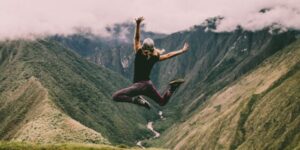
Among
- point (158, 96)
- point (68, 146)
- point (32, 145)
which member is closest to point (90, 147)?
point (68, 146)

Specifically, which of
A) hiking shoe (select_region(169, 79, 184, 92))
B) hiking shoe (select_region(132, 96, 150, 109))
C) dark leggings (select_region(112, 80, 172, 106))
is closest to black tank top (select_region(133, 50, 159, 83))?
dark leggings (select_region(112, 80, 172, 106))

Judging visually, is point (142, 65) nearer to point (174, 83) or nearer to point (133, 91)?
point (133, 91)

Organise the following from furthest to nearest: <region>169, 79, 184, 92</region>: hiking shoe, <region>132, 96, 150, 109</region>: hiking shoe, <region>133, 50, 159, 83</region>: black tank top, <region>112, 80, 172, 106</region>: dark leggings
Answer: <region>169, 79, 184, 92</region>: hiking shoe
<region>132, 96, 150, 109</region>: hiking shoe
<region>112, 80, 172, 106</region>: dark leggings
<region>133, 50, 159, 83</region>: black tank top

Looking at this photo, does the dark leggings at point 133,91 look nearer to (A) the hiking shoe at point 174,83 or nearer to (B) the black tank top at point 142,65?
(B) the black tank top at point 142,65

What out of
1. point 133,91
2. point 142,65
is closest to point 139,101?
point 133,91

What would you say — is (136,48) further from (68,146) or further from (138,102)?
(68,146)

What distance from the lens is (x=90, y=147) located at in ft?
560

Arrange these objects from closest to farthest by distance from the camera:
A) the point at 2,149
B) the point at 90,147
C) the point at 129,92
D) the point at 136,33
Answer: the point at 136,33
the point at 129,92
the point at 2,149
the point at 90,147

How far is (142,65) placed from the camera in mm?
17984

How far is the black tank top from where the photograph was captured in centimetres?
1770

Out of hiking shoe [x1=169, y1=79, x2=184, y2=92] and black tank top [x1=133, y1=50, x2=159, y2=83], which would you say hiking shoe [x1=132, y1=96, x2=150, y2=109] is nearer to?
black tank top [x1=133, y1=50, x2=159, y2=83]

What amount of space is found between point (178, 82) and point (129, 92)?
2.14 m

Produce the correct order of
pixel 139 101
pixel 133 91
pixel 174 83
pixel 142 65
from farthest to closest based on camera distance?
pixel 174 83 → pixel 139 101 → pixel 133 91 → pixel 142 65

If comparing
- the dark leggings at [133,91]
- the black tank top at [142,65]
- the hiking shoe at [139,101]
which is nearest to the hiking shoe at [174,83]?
the dark leggings at [133,91]
